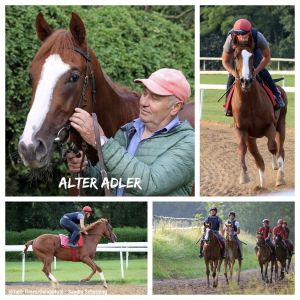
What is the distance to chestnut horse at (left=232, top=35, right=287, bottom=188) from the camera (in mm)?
7020

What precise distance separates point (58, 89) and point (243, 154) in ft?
5.58

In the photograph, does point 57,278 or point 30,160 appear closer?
point 30,160

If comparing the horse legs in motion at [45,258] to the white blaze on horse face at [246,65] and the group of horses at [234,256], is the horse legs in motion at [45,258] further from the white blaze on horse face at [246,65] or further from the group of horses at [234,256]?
the white blaze on horse face at [246,65]

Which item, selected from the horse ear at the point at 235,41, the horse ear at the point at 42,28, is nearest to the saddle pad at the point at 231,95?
the horse ear at the point at 235,41

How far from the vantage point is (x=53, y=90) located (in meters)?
6.34

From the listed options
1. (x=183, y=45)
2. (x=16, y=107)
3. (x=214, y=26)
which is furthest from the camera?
(x=183, y=45)

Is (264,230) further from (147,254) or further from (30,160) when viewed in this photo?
(30,160)

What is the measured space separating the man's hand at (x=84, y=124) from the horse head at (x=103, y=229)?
1118 millimetres

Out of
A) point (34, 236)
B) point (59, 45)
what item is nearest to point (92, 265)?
point (34, 236)

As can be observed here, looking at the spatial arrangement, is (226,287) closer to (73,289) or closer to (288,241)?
(288,241)

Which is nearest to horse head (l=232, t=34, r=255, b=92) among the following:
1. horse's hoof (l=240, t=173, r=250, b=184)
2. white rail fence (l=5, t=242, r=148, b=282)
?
horse's hoof (l=240, t=173, r=250, b=184)

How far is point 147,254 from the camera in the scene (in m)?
7.42

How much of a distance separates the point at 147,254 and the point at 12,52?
1.98 m

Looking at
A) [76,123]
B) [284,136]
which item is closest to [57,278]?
[76,123]
